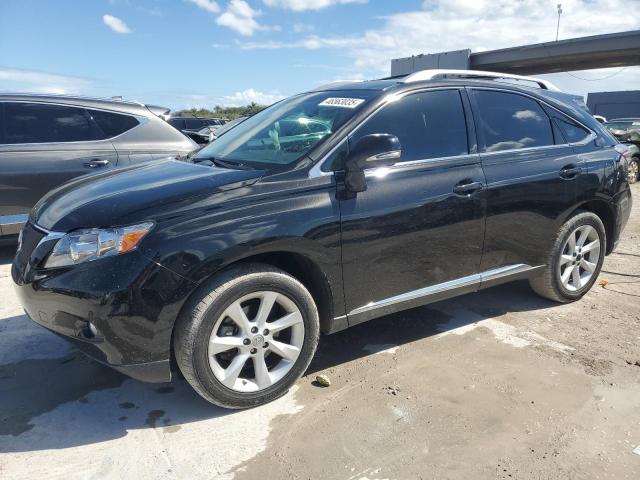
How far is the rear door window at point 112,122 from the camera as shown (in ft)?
18.9

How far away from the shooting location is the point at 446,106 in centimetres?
354

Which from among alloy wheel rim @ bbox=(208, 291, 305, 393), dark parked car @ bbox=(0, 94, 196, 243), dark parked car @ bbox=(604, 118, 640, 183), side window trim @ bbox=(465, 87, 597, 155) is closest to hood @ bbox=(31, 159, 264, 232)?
alloy wheel rim @ bbox=(208, 291, 305, 393)

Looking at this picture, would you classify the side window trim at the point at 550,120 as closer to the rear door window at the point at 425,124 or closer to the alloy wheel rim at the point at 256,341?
the rear door window at the point at 425,124

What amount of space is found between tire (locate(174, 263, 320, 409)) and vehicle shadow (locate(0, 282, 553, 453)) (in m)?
0.19

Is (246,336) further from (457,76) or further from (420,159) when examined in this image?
(457,76)

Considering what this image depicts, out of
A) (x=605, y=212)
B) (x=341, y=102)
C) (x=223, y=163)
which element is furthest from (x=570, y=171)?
(x=223, y=163)

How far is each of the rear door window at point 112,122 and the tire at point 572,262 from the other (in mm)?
4516

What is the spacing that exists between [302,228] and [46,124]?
4105mm

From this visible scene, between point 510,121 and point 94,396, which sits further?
point 510,121

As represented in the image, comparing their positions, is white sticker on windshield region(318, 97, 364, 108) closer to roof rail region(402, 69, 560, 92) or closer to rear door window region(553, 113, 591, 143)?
roof rail region(402, 69, 560, 92)

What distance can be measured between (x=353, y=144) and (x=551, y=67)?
5104 centimetres

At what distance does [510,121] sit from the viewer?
12.6 feet

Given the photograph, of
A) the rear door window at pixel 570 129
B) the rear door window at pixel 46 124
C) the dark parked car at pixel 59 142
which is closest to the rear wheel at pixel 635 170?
the rear door window at pixel 570 129

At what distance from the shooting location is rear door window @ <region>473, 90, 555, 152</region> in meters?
3.70
